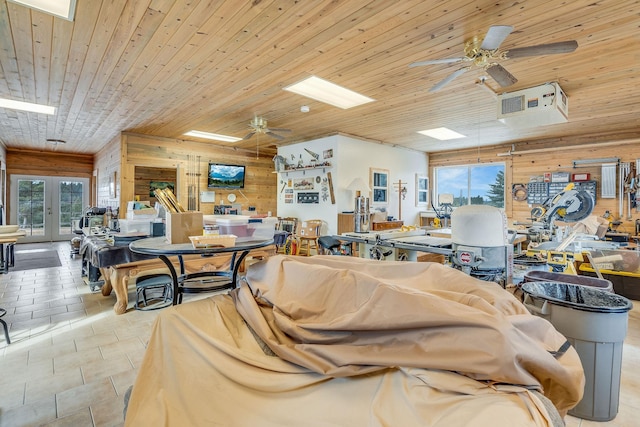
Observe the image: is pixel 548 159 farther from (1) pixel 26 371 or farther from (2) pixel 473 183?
(1) pixel 26 371

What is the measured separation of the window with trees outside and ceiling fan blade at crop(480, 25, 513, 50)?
6.14 meters

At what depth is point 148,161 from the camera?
6.85 metres

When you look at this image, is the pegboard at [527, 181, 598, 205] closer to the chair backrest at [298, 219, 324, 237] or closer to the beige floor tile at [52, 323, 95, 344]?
the chair backrest at [298, 219, 324, 237]

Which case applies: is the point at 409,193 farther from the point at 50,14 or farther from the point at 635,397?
the point at 50,14

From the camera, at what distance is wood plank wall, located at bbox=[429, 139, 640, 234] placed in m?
6.19

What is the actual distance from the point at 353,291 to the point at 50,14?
10.5 ft

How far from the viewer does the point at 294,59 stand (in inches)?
128

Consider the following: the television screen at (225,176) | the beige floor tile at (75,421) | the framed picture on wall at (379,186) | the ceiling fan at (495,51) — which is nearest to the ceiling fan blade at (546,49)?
the ceiling fan at (495,51)

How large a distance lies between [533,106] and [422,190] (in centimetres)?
493

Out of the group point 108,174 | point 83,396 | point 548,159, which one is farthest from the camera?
point 108,174

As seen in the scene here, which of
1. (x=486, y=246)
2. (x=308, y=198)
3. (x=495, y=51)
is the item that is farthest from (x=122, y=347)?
(x=308, y=198)

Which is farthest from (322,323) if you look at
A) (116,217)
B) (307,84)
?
(116,217)

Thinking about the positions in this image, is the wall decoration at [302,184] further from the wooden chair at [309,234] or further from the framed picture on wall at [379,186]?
the framed picture on wall at [379,186]

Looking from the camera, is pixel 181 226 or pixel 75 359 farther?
pixel 75 359
